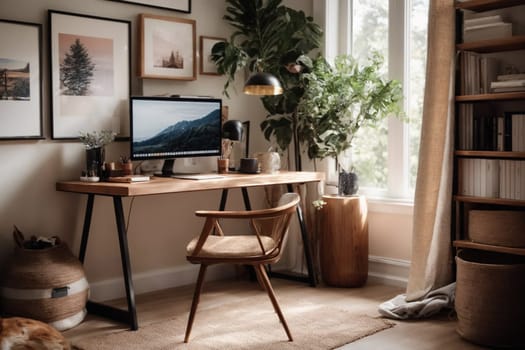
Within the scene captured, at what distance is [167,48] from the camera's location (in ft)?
13.8

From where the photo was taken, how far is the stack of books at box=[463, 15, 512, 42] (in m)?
3.47

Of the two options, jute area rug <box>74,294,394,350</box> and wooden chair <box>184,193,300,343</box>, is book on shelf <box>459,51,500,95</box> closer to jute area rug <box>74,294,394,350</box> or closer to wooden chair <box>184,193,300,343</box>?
wooden chair <box>184,193,300,343</box>

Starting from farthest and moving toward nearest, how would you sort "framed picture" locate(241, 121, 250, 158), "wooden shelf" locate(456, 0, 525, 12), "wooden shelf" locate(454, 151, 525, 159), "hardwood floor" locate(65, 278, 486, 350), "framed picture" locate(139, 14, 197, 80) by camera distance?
1. "framed picture" locate(241, 121, 250, 158)
2. "framed picture" locate(139, 14, 197, 80)
3. "wooden shelf" locate(456, 0, 525, 12)
4. "wooden shelf" locate(454, 151, 525, 159)
5. "hardwood floor" locate(65, 278, 486, 350)

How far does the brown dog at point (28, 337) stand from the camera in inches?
109

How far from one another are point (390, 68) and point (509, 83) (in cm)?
108

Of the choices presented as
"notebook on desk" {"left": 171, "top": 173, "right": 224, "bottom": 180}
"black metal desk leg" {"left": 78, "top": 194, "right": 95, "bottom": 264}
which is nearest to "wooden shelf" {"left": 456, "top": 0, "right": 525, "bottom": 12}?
"notebook on desk" {"left": 171, "top": 173, "right": 224, "bottom": 180}

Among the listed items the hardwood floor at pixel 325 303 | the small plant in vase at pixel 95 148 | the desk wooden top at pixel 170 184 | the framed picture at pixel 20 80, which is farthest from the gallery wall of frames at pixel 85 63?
the hardwood floor at pixel 325 303

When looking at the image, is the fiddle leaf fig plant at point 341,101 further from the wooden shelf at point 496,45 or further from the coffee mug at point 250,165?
the wooden shelf at point 496,45

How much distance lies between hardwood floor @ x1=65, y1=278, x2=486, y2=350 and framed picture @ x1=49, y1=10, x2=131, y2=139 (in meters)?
1.05

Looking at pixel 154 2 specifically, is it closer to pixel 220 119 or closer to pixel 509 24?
pixel 220 119

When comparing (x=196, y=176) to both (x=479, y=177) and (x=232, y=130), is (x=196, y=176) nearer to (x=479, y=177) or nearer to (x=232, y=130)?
(x=232, y=130)

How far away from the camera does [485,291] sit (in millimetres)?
3104

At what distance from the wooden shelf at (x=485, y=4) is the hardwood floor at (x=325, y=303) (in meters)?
1.67

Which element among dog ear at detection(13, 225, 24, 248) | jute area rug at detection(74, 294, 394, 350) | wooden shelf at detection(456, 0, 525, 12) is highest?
wooden shelf at detection(456, 0, 525, 12)
